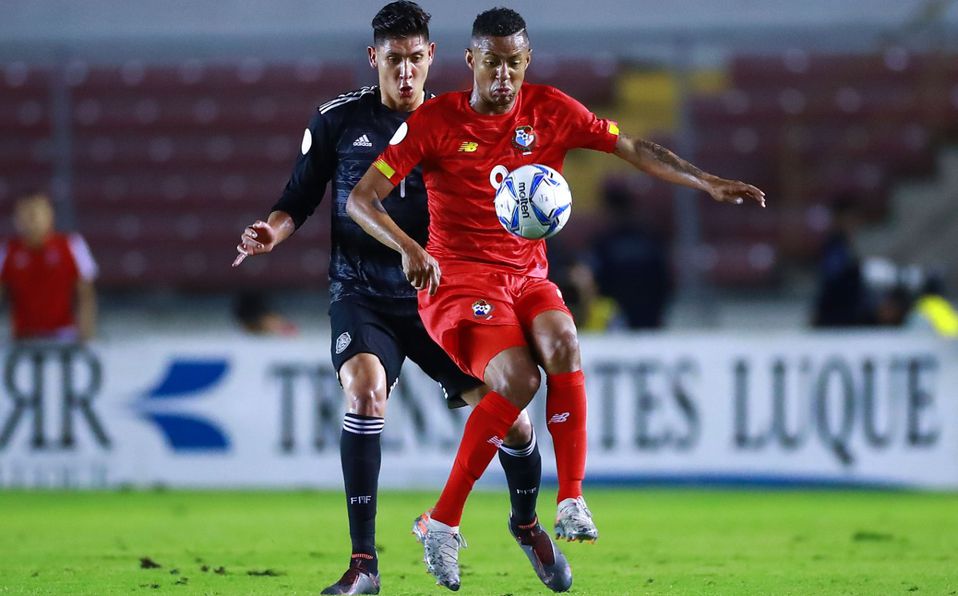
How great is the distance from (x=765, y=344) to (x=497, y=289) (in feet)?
18.2

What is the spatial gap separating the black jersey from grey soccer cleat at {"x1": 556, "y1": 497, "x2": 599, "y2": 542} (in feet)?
3.84

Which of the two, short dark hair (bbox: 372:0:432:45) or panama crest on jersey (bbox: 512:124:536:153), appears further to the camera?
short dark hair (bbox: 372:0:432:45)

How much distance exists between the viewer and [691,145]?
11031 mm

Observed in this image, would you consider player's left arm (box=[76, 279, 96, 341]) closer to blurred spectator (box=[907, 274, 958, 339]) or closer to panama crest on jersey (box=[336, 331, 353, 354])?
panama crest on jersey (box=[336, 331, 353, 354])

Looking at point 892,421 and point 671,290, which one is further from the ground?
point 671,290

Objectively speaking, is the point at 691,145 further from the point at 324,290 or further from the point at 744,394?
the point at 324,290

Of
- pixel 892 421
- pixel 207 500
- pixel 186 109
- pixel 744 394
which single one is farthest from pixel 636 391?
pixel 186 109

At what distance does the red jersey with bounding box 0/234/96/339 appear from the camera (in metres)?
10.8

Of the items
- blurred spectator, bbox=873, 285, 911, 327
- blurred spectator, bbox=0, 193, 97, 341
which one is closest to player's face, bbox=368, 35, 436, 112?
blurred spectator, bbox=0, 193, 97, 341

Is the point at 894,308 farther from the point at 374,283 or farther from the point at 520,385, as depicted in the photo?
the point at 520,385

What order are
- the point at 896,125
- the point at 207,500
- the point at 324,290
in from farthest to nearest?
the point at 896,125 → the point at 324,290 → the point at 207,500

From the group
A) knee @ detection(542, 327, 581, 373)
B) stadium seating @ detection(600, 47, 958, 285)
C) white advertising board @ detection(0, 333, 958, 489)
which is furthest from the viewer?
stadium seating @ detection(600, 47, 958, 285)

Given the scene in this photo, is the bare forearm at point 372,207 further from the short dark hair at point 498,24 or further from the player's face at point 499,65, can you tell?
the short dark hair at point 498,24

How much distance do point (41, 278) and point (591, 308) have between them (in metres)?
4.20
